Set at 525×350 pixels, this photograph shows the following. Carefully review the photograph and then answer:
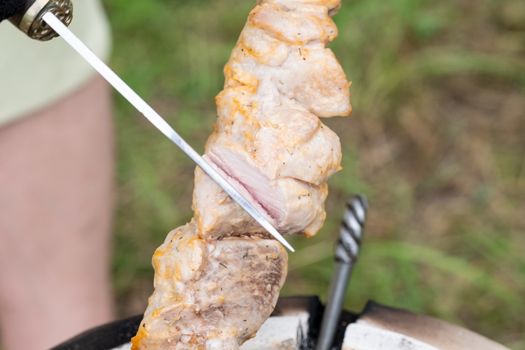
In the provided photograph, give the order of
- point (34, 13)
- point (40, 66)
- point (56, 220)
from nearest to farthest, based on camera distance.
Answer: point (34, 13) < point (40, 66) < point (56, 220)

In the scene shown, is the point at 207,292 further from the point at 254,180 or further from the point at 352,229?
the point at 352,229

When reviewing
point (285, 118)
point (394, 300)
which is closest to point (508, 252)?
point (394, 300)

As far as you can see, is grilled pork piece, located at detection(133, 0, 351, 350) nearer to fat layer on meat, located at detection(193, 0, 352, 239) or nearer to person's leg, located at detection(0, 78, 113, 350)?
fat layer on meat, located at detection(193, 0, 352, 239)

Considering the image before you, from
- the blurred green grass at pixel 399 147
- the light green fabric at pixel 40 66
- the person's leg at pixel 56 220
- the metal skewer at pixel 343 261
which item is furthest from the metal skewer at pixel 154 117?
the blurred green grass at pixel 399 147

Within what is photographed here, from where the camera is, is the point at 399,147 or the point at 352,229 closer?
the point at 352,229

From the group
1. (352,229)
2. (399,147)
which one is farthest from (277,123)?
(399,147)

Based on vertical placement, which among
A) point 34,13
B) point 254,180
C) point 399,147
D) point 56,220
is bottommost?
point 399,147

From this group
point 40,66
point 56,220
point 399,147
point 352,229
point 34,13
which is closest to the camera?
point 34,13
